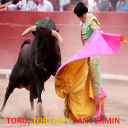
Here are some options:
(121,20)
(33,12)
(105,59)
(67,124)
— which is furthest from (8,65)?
(67,124)

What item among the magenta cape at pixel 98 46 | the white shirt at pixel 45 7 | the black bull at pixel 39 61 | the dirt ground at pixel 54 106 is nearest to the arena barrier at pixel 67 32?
the white shirt at pixel 45 7

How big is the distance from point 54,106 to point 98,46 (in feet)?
4.99

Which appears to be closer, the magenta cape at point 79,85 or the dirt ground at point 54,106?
the dirt ground at point 54,106

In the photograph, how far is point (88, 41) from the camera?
10.7 ft

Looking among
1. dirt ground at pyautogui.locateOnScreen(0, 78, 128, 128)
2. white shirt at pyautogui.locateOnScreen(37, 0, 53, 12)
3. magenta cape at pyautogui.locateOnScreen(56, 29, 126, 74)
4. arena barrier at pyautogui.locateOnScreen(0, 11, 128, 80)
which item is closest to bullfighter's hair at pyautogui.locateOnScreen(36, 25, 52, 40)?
magenta cape at pyautogui.locateOnScreen(56, 29, 126, 74)

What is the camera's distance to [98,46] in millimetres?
3158

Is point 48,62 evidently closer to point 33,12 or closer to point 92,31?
point 92,31

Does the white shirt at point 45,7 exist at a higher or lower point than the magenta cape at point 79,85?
higher

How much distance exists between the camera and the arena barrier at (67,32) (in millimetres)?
6531

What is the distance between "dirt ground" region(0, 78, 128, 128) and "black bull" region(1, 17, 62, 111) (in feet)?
1.14

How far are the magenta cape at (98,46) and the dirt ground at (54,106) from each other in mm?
777

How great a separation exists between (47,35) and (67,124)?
1028mm

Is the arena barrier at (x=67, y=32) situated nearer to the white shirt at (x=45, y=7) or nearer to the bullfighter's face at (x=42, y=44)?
the white shirt at (x=45, y=7)

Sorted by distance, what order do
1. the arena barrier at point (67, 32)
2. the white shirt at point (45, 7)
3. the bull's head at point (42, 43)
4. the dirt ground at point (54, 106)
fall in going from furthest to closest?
the white shirt at point (45, 7)
the arena barrier at point (67, 32)
the bull's head at point (42, 43)
the dirt ground at point (54, 106)
